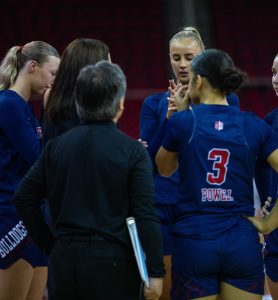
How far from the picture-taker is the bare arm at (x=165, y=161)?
3287 millimetres

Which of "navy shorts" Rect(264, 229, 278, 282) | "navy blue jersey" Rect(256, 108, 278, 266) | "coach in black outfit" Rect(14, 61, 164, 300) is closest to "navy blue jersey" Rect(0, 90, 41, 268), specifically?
"coach in black outfit" Rect(14, 61, 164, 300)

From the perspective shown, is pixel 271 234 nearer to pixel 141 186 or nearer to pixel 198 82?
pixel 198 82

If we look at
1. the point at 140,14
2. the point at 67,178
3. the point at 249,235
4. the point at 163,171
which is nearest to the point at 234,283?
the point at 249,235

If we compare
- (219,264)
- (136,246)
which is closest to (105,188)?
(136,246)

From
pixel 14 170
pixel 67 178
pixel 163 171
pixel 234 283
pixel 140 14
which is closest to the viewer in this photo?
pixel 67 178

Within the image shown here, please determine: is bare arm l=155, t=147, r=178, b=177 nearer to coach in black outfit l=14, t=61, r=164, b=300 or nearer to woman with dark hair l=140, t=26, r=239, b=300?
coach in black outfit l=14, t=61, r=164, b=300

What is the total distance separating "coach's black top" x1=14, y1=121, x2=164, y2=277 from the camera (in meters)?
2.94

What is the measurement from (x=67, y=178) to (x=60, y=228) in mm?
196

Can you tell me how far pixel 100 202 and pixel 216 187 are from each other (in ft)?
1.68

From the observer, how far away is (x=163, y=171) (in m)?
3.39

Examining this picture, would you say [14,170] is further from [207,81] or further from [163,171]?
[207,81]

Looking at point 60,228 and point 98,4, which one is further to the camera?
point 98,4

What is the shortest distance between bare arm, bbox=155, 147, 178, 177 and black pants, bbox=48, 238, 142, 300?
49 centimetres

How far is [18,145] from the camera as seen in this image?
3816 mm
